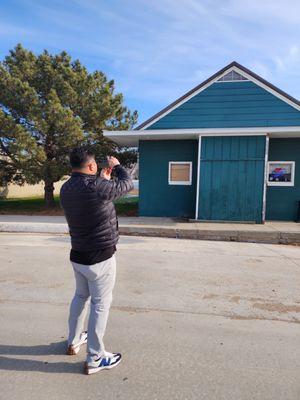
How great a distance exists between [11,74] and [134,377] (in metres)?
13.6

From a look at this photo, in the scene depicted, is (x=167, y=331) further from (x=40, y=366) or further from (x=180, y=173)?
(x=180, y=173)

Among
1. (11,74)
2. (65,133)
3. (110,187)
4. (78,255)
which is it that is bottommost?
(78,255)

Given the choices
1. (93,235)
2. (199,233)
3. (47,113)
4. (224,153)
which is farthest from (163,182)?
(93,235)

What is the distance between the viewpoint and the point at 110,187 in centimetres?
264

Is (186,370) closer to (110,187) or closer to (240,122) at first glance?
(110,187)

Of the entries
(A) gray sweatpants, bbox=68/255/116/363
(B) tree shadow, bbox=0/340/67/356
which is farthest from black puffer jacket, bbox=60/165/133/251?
(B) tree shadow, bbox=0/340/67/356

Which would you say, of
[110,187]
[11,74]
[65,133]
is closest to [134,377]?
[110,187]

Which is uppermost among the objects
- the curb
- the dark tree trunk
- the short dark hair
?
the short dark hair

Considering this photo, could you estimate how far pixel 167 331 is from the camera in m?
3.43

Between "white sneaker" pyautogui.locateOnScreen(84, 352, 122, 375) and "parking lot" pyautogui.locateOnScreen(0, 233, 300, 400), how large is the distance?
0.16ft

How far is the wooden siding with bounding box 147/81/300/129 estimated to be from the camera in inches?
438

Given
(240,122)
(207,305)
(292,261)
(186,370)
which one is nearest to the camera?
(186,370)

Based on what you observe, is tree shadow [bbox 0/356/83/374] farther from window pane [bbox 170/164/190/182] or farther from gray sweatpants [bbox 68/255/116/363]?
window pane [bbox 170/164/190/182]

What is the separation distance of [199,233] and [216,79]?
19.1 ft
